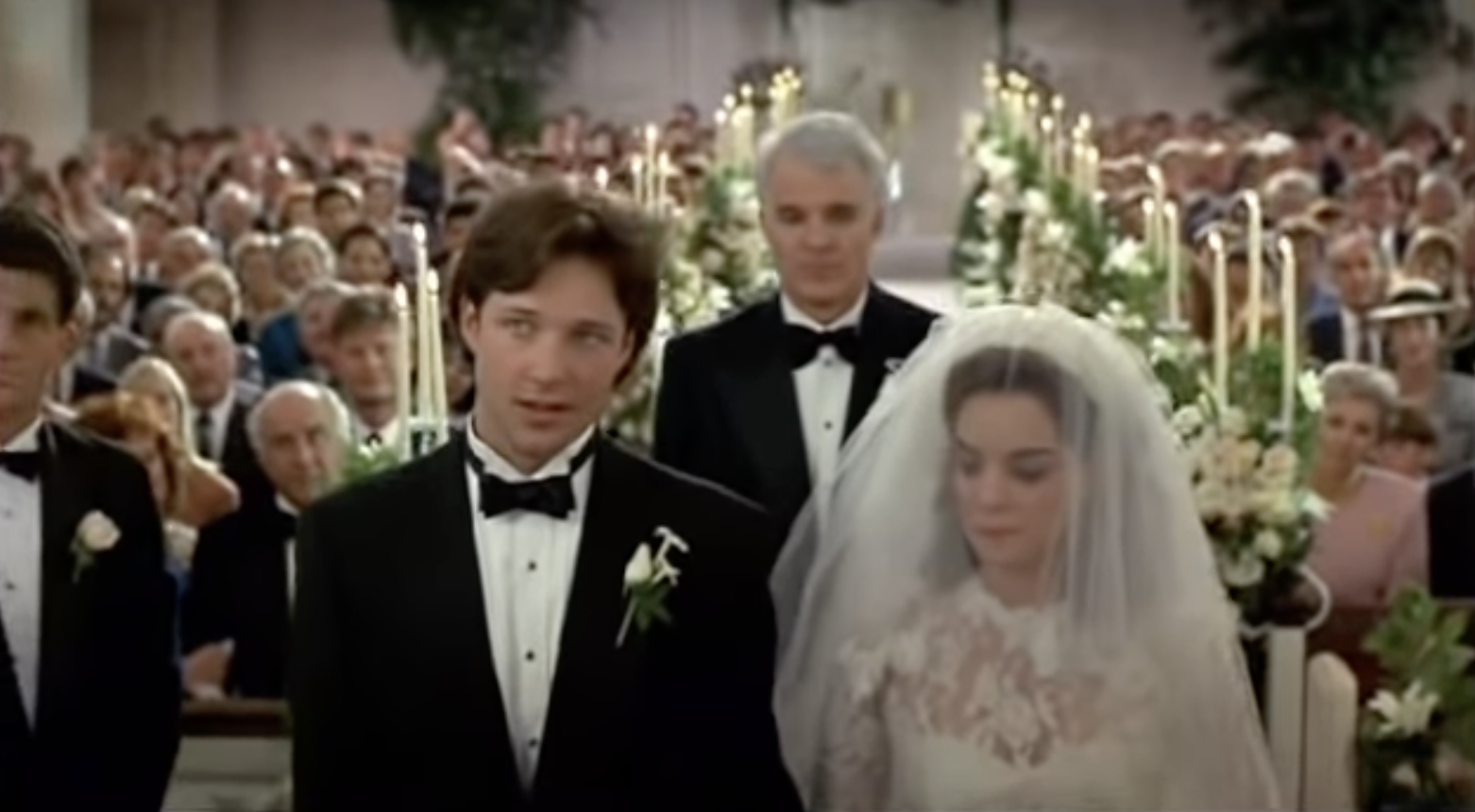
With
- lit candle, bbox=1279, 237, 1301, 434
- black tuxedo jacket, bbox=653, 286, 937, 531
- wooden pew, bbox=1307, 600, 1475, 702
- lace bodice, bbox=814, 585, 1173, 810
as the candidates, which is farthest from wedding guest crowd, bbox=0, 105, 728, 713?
wooden pew, bbox=1307, 600, 1475, 702

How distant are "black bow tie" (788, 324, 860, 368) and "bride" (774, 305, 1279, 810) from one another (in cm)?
116

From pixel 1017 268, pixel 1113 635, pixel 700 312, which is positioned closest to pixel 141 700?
pixel 1113 635

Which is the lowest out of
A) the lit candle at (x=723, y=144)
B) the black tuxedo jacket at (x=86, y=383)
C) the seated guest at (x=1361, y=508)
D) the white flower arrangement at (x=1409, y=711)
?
the white flower arrangement at (x=1409, y=711)

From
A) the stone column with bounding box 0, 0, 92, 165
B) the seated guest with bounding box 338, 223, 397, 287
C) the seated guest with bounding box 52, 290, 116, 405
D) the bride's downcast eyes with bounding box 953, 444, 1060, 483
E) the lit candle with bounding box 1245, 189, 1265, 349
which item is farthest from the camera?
the stone column with bounding box 0, 0, 92, 165

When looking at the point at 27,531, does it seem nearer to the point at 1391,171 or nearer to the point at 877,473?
the point at 877,473

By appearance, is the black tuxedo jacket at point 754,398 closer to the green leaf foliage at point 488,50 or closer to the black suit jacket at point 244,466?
the black suit jacket at point 244,466

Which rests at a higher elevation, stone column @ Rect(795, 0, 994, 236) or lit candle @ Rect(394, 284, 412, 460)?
stone column @ Rect(795, 0, 994, 236)

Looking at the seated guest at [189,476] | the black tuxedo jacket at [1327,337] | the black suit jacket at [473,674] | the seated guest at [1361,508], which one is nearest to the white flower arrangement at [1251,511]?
the seated guest at [1361,508]

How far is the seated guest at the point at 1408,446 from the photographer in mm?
7051

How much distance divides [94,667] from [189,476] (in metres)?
2.34

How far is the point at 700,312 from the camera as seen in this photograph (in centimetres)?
804

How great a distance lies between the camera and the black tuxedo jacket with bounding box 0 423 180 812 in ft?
12.8

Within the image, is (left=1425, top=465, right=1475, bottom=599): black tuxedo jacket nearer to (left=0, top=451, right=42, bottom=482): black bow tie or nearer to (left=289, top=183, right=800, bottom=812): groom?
(left=289, top=183, right=800, bottom=812): groom

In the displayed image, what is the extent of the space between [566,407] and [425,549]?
0.84 ft
